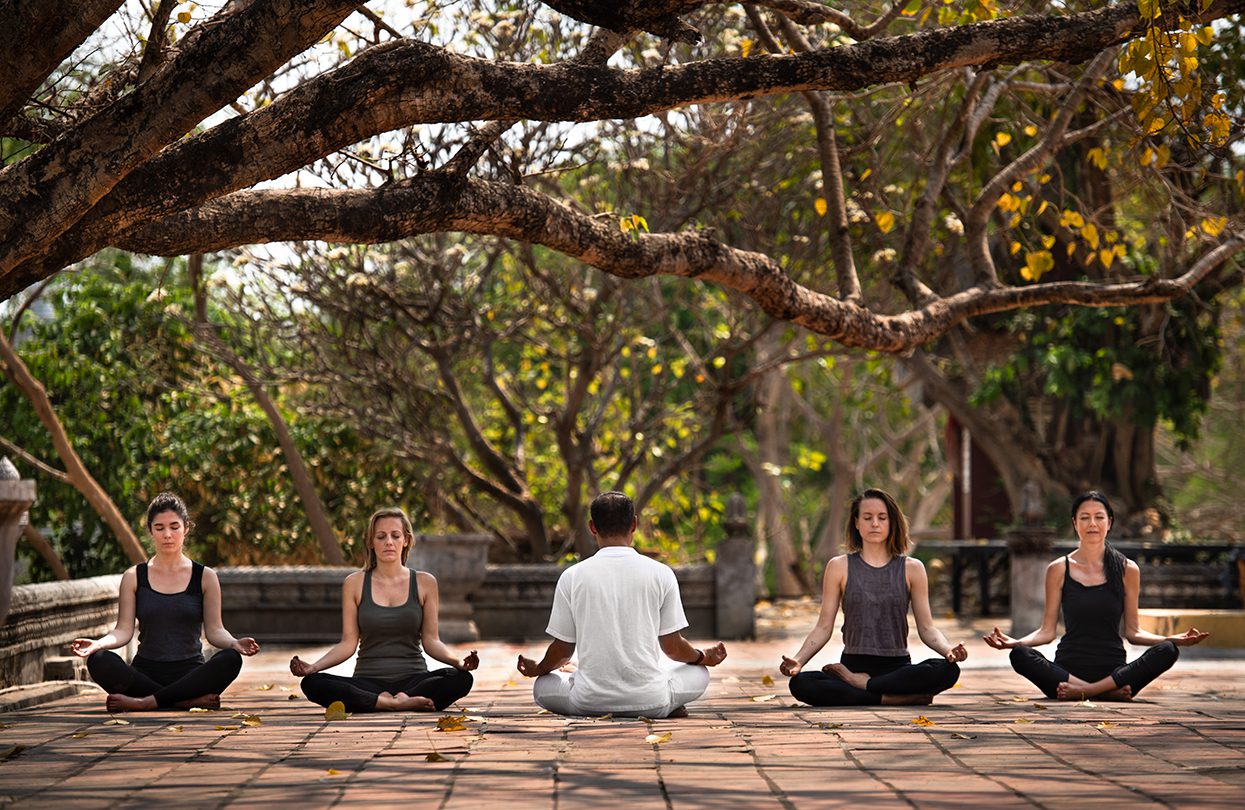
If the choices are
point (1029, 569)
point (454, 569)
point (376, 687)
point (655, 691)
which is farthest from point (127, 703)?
point (1029, 569)

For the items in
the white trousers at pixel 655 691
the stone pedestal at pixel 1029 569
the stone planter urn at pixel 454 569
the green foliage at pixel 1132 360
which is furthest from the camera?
the green foliage at pixel 1132 360

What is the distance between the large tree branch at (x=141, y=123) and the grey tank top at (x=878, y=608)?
13.8 feet

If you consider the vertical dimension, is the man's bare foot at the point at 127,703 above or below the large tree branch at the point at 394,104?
below

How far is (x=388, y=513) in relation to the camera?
848 cm

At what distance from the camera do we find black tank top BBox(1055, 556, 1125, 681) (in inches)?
338

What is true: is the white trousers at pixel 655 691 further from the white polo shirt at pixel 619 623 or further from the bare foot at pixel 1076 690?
the bare foot at pixel 1076 690

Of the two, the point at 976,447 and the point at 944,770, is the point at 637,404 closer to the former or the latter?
the point at 976,447

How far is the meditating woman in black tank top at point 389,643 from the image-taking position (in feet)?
26.8

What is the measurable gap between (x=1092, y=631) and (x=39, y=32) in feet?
20.6

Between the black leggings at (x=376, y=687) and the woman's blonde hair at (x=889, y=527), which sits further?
the woman's blonde hair at (x=889, y=527)

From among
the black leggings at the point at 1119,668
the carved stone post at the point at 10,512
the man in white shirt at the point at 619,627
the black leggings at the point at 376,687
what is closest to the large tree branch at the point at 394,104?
the man in white shirt at the point at 619,627

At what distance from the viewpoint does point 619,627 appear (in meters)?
7.46

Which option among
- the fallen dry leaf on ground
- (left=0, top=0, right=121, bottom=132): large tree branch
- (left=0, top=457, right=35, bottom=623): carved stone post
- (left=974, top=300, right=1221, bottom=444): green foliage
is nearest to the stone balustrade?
(left=0, top=457, right=35, bottom=623): carved stone post

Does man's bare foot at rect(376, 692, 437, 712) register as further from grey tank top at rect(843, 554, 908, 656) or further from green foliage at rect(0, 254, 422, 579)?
green foliage at rect(0, 254, 422, 579)
